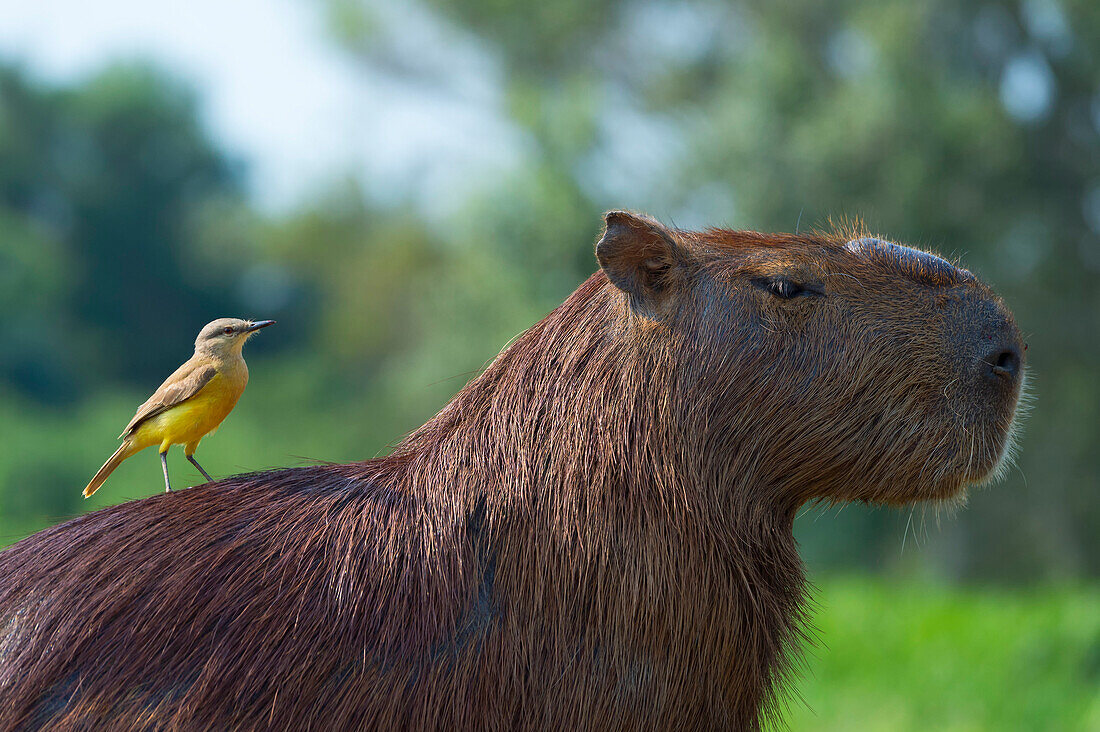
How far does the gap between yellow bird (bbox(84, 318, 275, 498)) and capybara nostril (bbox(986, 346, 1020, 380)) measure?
172 cm

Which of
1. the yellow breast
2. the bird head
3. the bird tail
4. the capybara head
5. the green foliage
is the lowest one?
the bird tail

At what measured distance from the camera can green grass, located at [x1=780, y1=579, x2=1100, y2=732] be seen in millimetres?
7492

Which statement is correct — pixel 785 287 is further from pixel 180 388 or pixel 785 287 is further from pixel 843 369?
pixel 180 388

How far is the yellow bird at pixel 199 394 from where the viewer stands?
2.49 m

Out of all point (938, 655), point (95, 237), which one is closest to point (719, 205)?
point (938, 655)

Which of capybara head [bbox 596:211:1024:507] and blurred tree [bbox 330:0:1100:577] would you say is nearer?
capybara head [bbox 596:211:1024:507]

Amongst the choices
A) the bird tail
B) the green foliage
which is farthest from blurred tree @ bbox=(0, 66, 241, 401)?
the bird tail

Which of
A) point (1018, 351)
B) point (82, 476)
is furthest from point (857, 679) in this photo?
point (82, 476)

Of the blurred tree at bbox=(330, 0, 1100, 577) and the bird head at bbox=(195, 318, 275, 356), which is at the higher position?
the blurred tree at bbox=(330, 0, 1100, 577)

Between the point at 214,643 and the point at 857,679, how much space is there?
7.67m

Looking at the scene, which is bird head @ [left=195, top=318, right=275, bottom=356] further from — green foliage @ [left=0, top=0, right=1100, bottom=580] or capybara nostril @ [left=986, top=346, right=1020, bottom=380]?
green foliage @ [left=0, top=0, right=1100, bottom=580]

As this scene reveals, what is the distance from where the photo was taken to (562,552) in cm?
225

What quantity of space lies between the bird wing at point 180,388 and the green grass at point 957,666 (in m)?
4.66

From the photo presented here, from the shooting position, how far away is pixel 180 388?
249 cm
